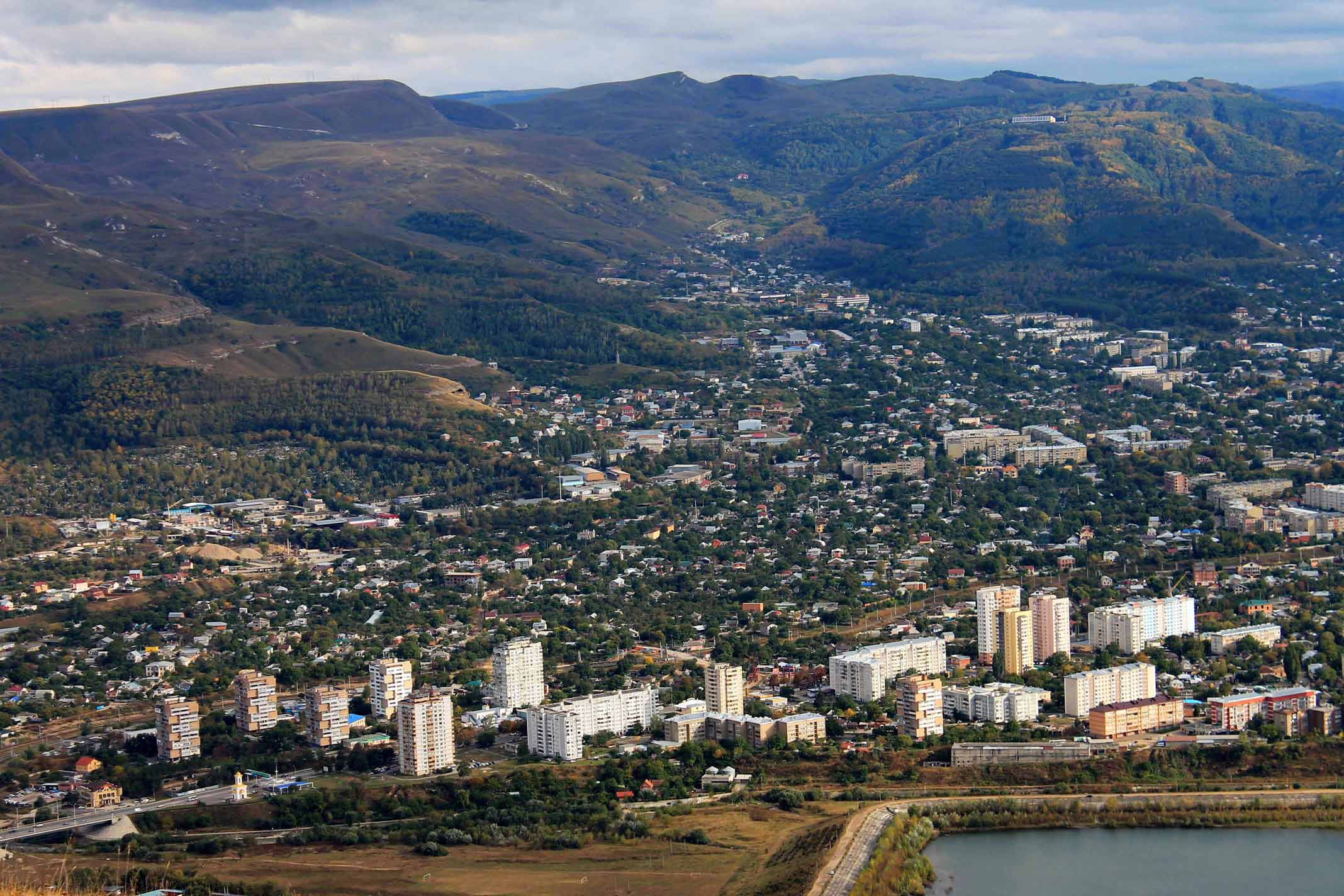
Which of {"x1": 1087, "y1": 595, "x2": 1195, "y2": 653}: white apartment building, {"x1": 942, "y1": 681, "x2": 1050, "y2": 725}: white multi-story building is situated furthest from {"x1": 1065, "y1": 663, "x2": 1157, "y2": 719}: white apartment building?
{"x1": 1087, "y1": 595, "x2": 1195, "y2": 653}: white apartment building

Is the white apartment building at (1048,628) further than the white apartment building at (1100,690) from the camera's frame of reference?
Yes

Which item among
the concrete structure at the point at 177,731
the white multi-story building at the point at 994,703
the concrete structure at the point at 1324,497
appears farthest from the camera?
the concrete structure at the point at 1324,497

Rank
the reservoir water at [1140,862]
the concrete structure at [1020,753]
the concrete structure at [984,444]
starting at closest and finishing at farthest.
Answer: the reservoir water at [1140,862], the concrete structure at [1020,753], the concrete structure at [984,444]

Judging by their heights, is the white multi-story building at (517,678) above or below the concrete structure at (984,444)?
below

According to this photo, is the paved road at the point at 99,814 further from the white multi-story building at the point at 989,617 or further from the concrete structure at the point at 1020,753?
the white multi-story building at the point at 989,617

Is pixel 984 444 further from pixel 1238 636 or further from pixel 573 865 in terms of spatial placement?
pixel 573 865

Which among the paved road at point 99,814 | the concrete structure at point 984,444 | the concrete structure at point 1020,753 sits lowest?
the paved road at point 99,814

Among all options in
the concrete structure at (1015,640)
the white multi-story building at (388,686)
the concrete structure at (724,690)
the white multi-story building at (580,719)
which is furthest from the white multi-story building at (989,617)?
the white multi-story building at (388,686)

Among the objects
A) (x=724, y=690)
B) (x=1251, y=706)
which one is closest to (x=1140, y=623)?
(x=1251, y=706)
